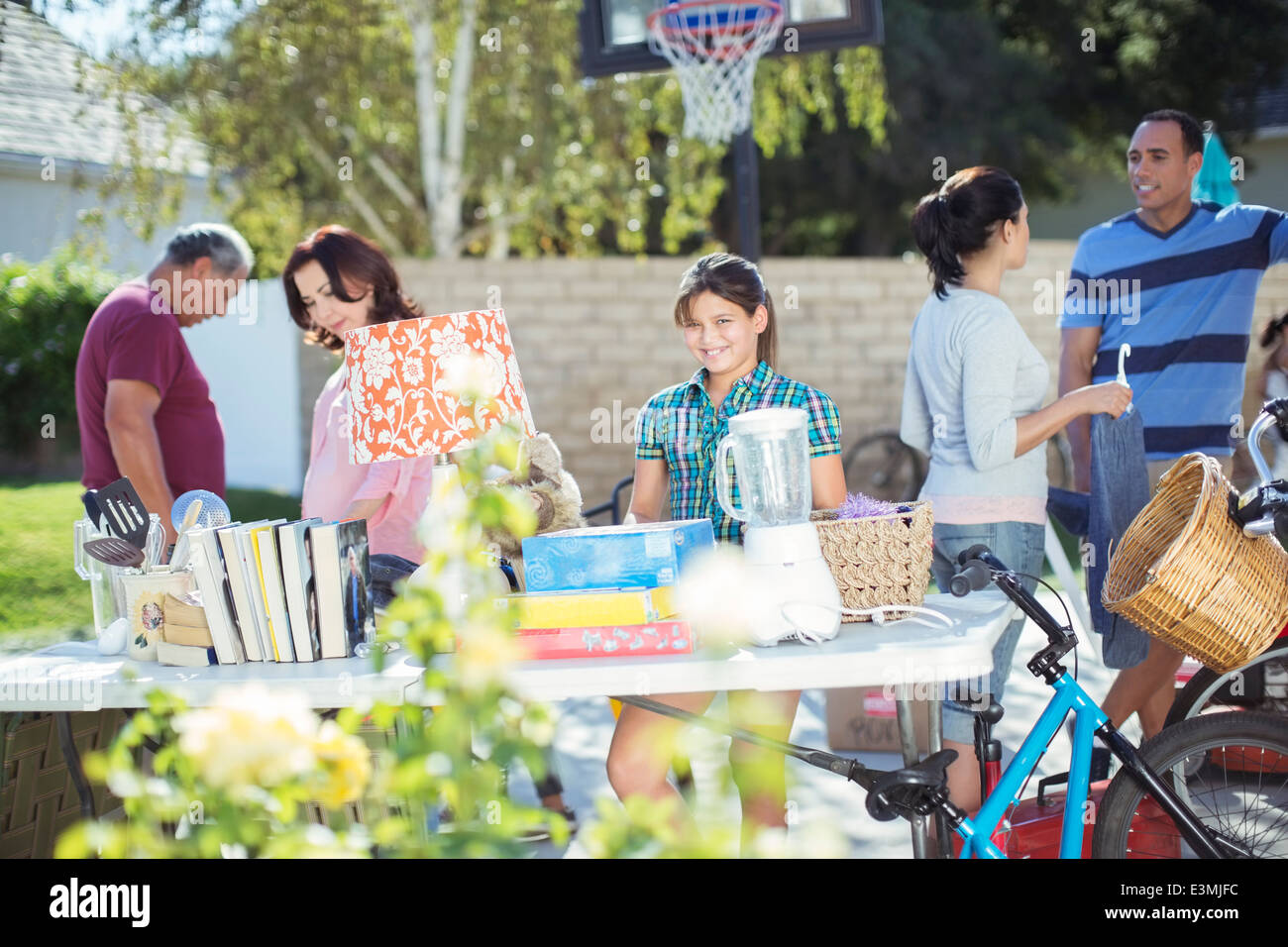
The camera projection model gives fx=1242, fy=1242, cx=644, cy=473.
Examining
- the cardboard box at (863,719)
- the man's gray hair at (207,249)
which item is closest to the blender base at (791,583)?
the cardboard box at (863,719)

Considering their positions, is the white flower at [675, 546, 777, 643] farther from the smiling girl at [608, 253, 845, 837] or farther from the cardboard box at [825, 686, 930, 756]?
the cardboard box at [825, 686, 930, 756]

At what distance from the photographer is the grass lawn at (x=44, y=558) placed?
6.76 m

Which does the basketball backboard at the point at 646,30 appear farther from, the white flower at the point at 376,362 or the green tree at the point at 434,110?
the green tree at the point at 434,110

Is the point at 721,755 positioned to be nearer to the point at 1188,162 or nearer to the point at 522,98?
the point at 1188,162

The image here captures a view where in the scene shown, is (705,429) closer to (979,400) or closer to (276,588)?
(979,400)

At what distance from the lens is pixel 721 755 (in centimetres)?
119

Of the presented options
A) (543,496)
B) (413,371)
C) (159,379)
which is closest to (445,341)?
(413,371)

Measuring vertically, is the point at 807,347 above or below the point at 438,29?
below

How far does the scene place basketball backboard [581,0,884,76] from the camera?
5409mm

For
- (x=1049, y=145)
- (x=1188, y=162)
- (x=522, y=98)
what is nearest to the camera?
(x=1188, y=162)

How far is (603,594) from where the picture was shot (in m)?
2.14

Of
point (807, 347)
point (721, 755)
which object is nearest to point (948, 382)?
point (721, 755)
